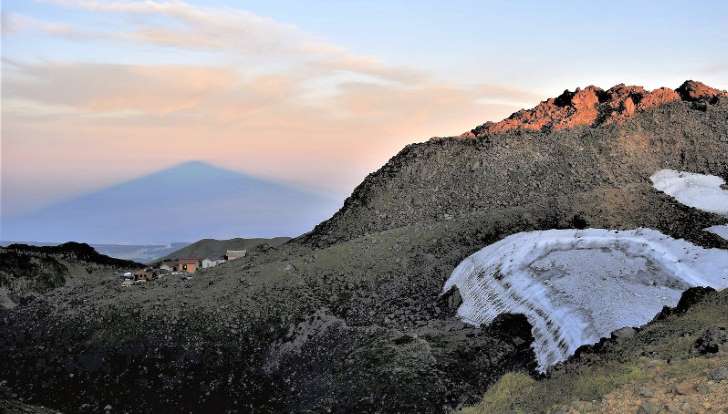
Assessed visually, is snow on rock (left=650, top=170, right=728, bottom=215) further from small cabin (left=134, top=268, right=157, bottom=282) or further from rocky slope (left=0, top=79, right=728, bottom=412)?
small cabin (left=134, top=268, right=157, bottom=282)

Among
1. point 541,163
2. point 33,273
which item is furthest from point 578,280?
point 33,273

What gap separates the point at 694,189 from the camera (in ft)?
143

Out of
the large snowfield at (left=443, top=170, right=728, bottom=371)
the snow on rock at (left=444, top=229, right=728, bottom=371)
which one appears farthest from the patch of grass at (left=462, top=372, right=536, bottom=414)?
the snow on rock at (left=444, top=229, right=728, bottom=371)

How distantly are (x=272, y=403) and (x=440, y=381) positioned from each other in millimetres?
6759

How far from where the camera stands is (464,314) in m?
28.2

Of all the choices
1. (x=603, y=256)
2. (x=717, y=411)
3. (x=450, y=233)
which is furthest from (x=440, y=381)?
(x=450, y=233)

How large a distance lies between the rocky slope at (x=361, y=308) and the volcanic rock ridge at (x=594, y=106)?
11.0 ft

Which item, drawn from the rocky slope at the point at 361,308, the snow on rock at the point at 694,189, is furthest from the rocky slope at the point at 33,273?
the snow on rock at the point at 694,189

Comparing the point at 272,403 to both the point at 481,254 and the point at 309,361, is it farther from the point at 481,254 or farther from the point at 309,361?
the point at 481,254

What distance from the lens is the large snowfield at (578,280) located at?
21.7m

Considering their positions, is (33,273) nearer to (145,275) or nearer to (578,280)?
(145,275)

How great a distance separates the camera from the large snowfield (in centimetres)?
2166

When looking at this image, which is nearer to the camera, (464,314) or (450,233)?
(464,314)

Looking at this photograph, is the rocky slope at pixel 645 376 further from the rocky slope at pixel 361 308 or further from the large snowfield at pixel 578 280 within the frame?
the rocky slope at pixel 361 308
